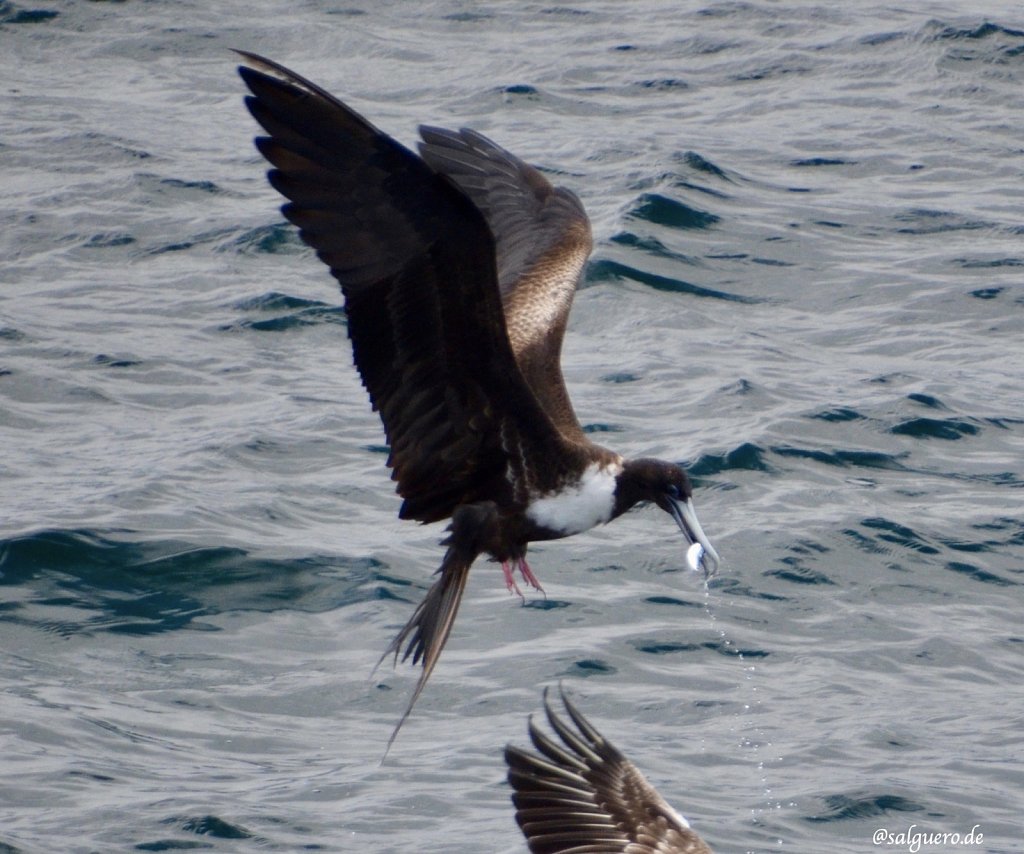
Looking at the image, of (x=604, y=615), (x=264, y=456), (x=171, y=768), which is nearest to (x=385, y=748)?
(x=171, y=768)

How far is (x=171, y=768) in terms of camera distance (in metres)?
6.49

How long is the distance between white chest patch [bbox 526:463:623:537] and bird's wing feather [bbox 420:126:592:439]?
0.55m

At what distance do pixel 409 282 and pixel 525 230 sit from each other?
2052 millimetres

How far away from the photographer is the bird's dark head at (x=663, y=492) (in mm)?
5773

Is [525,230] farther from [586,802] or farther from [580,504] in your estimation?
[586,802]

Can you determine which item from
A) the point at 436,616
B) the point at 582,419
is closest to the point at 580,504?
the point at 436,616

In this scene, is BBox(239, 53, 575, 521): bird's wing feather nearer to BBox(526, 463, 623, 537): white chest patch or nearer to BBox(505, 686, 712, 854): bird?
BBox(526, 463, 623, 537): white chest patch

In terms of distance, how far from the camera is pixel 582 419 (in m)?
8.75

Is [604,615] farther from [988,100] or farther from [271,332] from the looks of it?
[988,100]

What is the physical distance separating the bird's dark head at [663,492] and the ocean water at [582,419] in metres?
1.01

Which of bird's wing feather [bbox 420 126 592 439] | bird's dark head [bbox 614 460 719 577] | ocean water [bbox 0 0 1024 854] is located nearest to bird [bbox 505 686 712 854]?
bird's dark head [bbox 614 460 719 577]

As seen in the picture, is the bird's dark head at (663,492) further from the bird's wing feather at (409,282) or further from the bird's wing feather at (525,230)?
the bird's wing feather at (525,230)

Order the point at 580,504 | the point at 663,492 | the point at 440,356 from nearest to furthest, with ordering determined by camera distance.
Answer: the point at 440,356
the point at 580,504
the point at 663,492

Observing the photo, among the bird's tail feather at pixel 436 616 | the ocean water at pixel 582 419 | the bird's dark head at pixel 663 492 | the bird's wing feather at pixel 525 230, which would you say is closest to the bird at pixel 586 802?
the bird's tail feather at pixel 436 616
